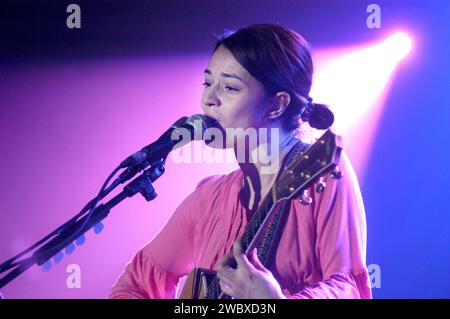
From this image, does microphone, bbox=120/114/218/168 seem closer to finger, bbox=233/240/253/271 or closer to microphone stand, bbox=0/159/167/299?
microphone stand, bbox=0/159/167/299

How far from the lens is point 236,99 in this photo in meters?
2.04

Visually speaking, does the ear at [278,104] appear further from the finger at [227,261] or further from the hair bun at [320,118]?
the finger at [227,261]

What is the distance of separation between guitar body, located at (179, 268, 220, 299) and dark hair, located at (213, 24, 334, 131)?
54cm

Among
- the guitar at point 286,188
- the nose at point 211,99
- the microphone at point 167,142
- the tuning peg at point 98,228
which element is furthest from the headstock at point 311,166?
the tuning peg at point 98,228

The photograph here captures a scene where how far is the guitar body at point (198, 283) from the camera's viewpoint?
1.99 m

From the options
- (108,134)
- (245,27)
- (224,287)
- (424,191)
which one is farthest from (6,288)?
(424,191)

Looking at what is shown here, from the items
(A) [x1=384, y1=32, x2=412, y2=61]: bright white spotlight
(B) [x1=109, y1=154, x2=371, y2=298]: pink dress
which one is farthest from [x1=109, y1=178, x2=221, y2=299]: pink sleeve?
(A) [x1=384, y1=32, x2=412, y2=61]: bright white spotlight

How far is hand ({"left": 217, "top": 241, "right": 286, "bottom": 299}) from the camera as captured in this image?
5.93 feet

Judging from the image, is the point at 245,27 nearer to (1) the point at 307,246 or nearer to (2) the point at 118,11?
(2) the point at 118,11

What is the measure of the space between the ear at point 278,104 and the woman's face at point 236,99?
0.02 meters

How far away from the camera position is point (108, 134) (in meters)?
2.25

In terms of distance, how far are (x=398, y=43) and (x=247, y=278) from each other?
1003 millimetres

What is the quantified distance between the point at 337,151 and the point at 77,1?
1238 millimetres

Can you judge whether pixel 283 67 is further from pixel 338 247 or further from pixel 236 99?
pixel 338 247
